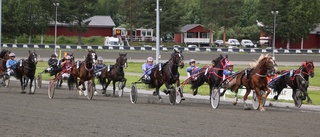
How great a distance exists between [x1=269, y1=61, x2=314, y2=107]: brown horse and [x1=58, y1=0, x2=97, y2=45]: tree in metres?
59.6

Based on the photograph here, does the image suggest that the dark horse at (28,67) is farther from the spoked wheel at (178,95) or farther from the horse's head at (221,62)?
the horse's head at (221,62)

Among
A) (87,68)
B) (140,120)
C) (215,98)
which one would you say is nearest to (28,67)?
(87,68)

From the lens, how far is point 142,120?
15852mm

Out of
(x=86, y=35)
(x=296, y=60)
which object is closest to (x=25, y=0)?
(x=86, y=35)

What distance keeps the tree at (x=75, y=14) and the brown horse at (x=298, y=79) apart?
5962 cm

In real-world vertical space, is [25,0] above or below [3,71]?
above

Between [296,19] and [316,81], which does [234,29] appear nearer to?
[296,19]

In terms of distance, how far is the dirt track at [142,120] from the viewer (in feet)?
43.8

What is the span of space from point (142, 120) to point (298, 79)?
25.7ft

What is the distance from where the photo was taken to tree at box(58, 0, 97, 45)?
270 ft

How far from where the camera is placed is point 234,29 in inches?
4112

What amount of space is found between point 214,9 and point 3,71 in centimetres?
6142

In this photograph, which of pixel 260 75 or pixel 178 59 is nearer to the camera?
pixel 260 75

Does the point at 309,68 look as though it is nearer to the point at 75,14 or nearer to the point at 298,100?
the point at 298,100
